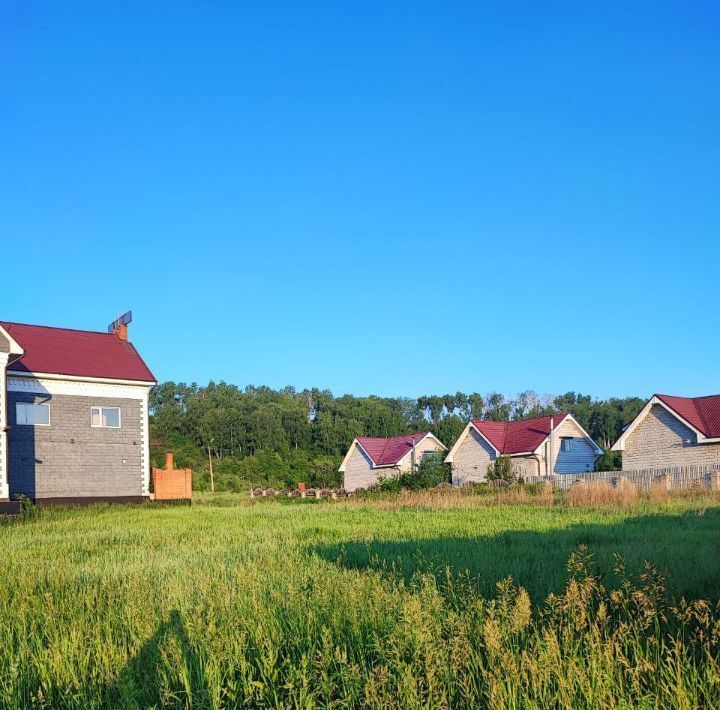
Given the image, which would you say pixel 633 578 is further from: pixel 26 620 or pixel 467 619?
pixel 26 620

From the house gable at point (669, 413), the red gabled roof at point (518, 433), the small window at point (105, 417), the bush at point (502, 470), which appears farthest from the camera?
the red gabled roof at point (518, 433)

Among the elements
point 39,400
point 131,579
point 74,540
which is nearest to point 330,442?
point 39,400

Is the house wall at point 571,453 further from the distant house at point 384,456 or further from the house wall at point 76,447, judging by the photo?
the house wall at point 76,447

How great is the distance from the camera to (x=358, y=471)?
5475 cm

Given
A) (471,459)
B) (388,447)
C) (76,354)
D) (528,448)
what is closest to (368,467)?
(388,447)

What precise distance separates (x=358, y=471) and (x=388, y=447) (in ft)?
10.8

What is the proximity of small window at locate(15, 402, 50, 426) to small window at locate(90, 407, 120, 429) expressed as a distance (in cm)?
171

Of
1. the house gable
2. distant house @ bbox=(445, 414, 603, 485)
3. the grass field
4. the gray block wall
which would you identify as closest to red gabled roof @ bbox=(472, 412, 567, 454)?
distant house @ bbox=(445, 414, 603, 485)

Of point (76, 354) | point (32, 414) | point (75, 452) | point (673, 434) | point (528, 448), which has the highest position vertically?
point (76, 354)

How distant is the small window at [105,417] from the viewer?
2881 centimetres

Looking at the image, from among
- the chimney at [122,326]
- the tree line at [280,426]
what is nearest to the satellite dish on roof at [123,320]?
the chimney at [122,326]

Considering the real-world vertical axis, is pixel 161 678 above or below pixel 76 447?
below

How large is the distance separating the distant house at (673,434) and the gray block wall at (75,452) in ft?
72.7

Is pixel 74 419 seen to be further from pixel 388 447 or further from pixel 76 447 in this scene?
pixel 388 447
